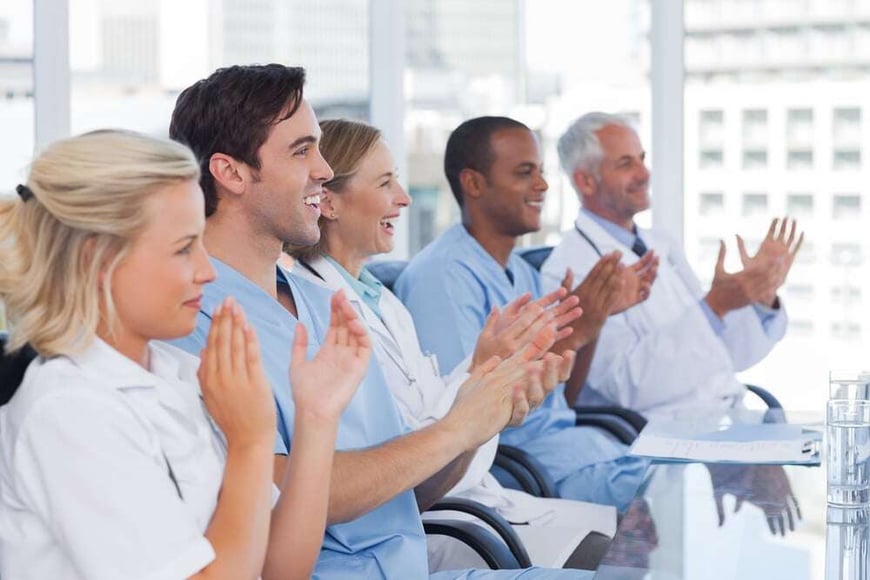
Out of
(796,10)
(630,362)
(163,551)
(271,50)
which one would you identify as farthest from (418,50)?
(163,551)

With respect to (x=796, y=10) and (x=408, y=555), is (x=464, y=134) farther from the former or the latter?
(x=796, y=10)

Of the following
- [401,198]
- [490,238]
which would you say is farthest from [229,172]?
[490,238]

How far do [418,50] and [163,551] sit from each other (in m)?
3.59

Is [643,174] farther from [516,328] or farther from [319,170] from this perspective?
[319,170]

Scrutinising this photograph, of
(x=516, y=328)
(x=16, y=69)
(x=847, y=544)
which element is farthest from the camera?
(x=16, y=69)

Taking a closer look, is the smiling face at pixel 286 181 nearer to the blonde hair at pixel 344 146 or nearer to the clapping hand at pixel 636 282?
the blonde hair at pixel 344 146

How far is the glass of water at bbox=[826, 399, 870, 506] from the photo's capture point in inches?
88.7

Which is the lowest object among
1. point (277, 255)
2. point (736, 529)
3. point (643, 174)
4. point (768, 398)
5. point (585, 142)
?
point (768, 398)

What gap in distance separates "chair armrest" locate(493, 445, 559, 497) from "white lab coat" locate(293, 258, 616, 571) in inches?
3.1

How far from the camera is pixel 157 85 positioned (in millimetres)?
4336

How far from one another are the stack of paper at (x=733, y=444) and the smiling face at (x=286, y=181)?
2.90ft

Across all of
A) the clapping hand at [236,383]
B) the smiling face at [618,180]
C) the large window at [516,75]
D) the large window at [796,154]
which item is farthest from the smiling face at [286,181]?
the large window at [796,154]

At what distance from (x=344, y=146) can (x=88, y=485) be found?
1626 millimetres

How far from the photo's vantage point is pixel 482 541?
2.31 m
